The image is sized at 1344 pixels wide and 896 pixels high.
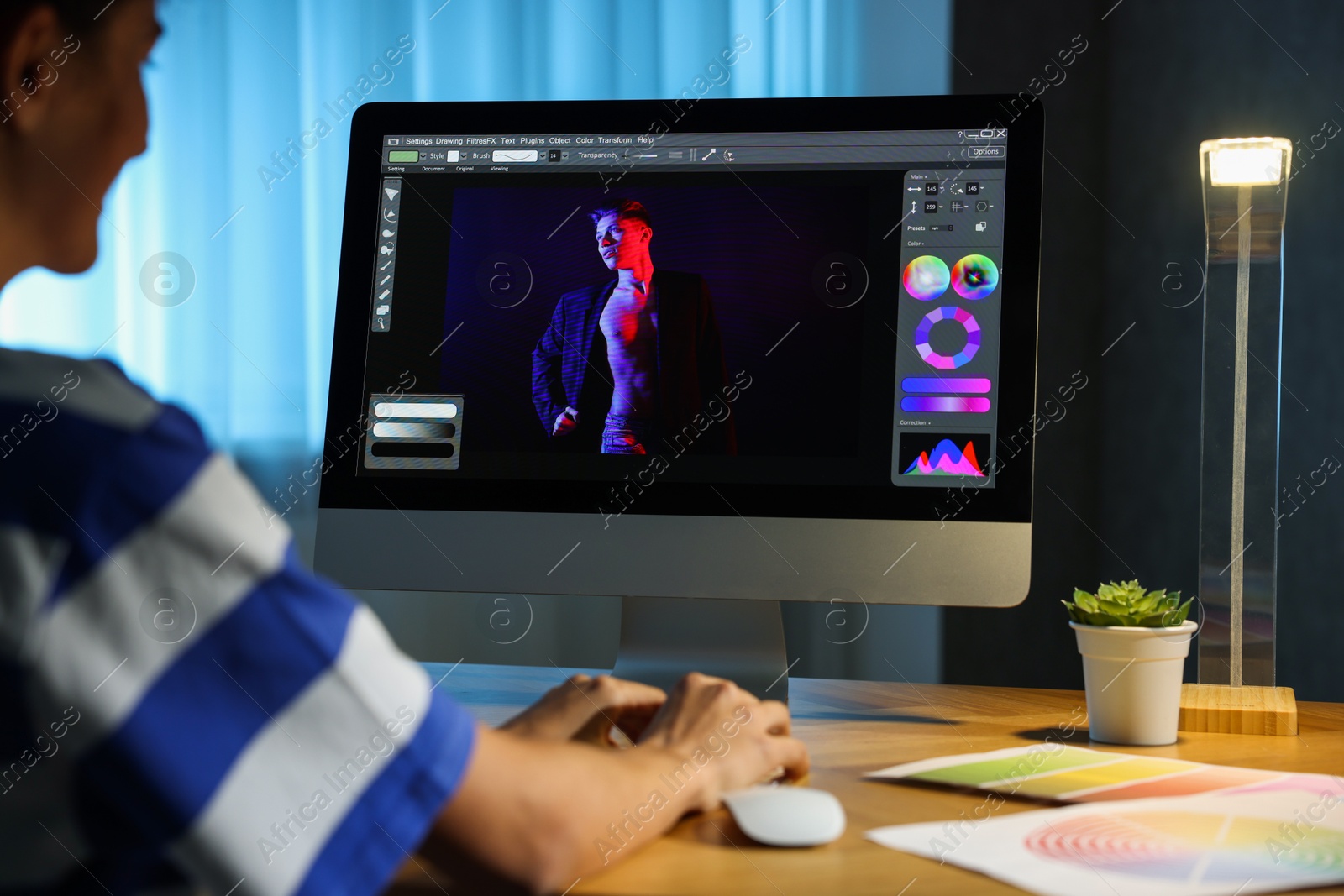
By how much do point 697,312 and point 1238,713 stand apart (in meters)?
0.57

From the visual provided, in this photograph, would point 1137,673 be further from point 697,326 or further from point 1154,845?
point 697,326

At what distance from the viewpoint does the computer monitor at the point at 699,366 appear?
0.93 metres

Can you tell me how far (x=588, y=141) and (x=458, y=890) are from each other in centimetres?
72

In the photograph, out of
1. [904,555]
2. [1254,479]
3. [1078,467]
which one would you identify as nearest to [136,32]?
[904,555]

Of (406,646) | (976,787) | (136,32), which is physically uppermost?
(136,32)

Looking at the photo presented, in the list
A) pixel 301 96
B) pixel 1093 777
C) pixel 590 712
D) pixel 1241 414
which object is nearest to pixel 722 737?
pixel 590 712

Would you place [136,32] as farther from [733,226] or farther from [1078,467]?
[1078,467]

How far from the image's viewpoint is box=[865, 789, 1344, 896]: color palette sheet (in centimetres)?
49

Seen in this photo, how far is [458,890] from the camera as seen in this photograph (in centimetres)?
48

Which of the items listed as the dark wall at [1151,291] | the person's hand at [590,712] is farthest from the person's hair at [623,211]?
the dark wall at [1151,291]

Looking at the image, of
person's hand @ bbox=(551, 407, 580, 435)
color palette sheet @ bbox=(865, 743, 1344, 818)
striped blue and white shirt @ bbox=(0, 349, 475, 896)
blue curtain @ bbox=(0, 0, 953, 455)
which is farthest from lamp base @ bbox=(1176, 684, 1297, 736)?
blue curtain @ bbox=(0, 0, 953, 455)

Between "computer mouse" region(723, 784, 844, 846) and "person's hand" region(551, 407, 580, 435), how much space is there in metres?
0.45

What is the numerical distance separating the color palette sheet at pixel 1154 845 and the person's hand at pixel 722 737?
10 cm

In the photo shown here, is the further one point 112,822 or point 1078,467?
point 1078,467
